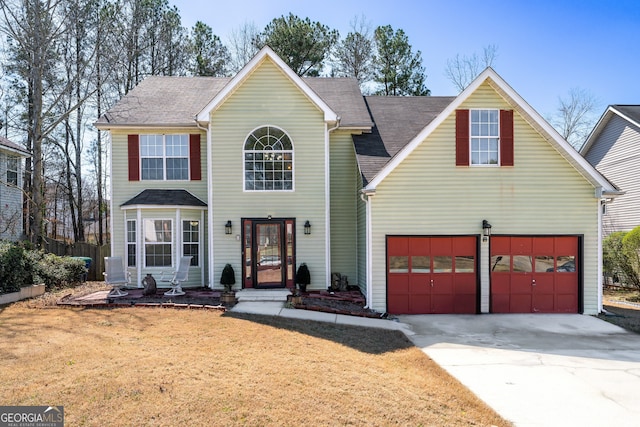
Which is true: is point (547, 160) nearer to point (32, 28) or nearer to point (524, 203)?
point (524, 203)

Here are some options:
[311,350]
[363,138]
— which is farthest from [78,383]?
[363,138]

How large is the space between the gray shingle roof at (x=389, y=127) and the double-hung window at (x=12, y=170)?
16.5 m

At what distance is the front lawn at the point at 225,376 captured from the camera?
4.99 metres

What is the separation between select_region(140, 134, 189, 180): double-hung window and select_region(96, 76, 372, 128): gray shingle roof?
0.61 meters

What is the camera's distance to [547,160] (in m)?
12.0

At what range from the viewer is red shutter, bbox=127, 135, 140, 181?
46.3ft

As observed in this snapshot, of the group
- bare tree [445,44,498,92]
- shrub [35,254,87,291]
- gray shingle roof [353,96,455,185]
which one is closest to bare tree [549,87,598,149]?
bare tree [445,44,498,92]

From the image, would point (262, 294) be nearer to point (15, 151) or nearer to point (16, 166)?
point (15, 151)

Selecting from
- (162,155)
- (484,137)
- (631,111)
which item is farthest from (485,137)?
(631,111)

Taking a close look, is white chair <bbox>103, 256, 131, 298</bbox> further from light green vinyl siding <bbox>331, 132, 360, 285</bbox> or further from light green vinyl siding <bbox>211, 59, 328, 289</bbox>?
light green vinyl siding <bbox>331, 132, 360, 285</bbox>

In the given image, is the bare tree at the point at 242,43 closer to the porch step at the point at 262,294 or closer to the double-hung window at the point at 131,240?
the double-hung window at the point at 131,240

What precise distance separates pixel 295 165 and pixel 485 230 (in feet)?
19.9

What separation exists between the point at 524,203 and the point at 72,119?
2648cm

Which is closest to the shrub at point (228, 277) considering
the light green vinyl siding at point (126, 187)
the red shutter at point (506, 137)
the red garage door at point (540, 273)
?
the light green vinyl siding at point (126, 187)
